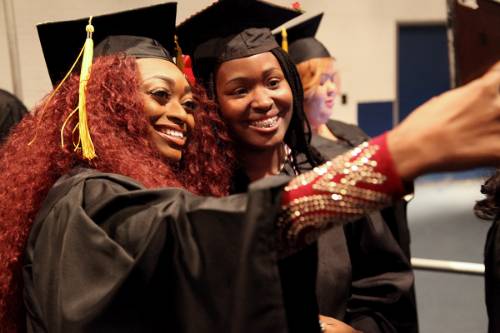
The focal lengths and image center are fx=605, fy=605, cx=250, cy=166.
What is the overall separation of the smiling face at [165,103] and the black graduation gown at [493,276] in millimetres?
844

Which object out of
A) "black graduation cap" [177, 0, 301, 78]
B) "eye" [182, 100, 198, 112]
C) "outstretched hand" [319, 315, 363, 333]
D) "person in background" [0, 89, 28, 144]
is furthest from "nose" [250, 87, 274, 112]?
"person in background" [0, 89, 28, 144]

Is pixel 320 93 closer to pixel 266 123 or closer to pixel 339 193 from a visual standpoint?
pixel 266 123

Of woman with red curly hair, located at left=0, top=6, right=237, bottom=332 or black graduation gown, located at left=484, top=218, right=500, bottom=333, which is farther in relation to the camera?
black graduation gown, located at left=484, top=218, right=500, bottom=333

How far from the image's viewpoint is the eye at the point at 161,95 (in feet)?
4.89

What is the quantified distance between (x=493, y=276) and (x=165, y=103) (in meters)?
0.94

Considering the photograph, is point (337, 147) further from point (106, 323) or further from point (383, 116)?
point (383, 116)

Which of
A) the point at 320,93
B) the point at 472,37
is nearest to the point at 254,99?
the point at 472,37

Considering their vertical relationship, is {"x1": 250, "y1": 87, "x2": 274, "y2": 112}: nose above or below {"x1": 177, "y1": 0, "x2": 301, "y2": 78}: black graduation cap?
below

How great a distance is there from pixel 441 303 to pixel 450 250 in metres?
0.96

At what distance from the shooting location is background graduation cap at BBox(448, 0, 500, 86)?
111 cm

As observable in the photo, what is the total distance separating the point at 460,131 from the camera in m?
0.88

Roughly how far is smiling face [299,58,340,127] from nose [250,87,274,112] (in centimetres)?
135

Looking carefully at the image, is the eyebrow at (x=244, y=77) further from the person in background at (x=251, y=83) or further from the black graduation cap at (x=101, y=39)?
the black graduation cap at (x=101, y=39)

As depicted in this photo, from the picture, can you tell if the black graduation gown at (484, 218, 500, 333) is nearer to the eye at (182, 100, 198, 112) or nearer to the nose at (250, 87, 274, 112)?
the nose at (250, 87, 274, 112)
